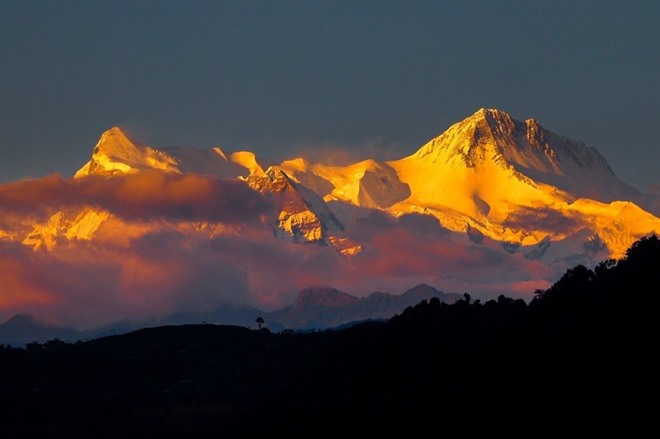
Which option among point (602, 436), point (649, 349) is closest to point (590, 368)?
point (649, 349)

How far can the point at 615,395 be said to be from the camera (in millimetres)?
185250

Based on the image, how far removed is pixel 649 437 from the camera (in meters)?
170

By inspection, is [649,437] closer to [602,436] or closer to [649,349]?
[602,436]

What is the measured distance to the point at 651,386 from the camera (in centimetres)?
18212

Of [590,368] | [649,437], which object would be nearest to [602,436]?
[649,437]

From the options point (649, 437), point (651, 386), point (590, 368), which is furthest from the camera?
point (590, 368)

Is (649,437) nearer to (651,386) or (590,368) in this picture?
(651,386)

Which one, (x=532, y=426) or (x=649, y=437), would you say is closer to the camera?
(x=649, y=437)

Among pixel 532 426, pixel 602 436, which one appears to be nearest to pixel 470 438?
pixel 532 426

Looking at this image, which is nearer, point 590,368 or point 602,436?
point 602,436

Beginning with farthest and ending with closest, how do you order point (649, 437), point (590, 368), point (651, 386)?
point (590, 368)
point (651, 386)
point (649, 437)

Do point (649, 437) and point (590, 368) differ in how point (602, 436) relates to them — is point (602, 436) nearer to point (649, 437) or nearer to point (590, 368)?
point (649, 437)

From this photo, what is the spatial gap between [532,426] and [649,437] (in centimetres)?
2279

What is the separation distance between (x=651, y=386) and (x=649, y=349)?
11.6m
